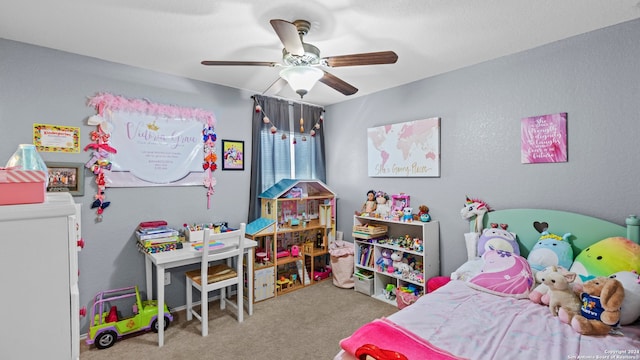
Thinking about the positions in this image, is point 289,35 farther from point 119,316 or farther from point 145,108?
point 119,316

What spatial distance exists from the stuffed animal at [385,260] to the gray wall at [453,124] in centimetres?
59

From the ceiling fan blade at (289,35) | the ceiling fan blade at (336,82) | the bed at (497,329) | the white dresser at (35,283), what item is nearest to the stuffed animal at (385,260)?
the bed at (497,329)

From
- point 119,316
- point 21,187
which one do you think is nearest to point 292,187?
point 119,316

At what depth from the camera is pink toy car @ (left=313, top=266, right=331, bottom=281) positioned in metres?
3.76

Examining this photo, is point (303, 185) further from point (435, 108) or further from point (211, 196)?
point (435, 108)

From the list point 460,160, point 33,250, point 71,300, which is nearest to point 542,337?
point 460,160

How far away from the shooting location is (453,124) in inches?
115

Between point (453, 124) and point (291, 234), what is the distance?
2408mm

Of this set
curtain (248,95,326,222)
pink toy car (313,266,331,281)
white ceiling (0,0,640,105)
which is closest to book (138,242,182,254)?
curtain (248,95,326,222)

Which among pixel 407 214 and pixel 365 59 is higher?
pixel 365 59

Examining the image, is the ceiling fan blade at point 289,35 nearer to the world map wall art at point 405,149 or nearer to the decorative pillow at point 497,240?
the world map wall art at point 405,149

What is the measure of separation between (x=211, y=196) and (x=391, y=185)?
2.16m

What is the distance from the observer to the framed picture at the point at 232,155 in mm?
3326

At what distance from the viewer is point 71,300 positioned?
2.76 feet
